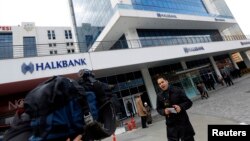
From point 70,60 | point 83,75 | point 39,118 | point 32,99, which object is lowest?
point 39,118

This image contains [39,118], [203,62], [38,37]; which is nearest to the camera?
[39,118]

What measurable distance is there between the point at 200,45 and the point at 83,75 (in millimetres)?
21586

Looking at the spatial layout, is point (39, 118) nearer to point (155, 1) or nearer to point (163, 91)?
point (163, 91)

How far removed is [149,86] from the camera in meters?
20.0

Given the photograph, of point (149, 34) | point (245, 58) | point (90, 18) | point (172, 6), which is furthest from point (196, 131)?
point (245, 58)

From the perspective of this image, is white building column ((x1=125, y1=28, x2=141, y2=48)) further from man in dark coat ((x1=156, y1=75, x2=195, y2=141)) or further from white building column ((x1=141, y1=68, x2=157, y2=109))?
man in dark coat ((x1=156, y1=75, x2=195, y2=141))

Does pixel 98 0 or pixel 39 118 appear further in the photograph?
pixel 98 0

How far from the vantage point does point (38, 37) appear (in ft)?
151

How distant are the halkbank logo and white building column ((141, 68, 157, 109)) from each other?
8884 millimetres

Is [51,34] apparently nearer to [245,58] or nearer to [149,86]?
[149,86]

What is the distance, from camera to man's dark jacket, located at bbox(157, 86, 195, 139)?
3.75 meters

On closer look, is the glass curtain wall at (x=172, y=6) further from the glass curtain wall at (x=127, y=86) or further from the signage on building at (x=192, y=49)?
the glass curtain wall at (x=127, y=86)

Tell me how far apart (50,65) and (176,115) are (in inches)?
392

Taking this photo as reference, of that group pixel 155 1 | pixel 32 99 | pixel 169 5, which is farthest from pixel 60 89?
pixel 169 5
